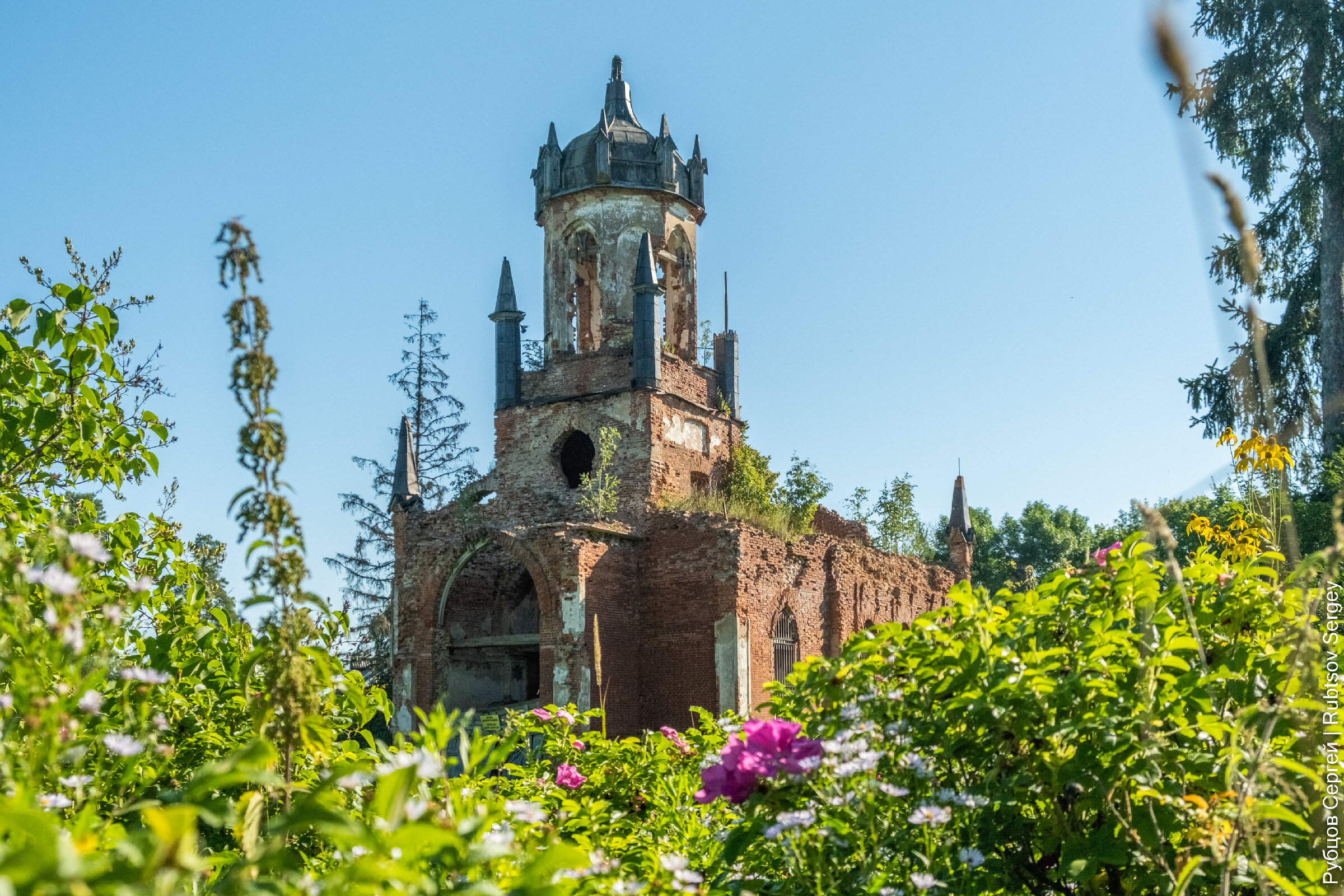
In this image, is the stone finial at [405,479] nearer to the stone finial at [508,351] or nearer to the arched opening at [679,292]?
the stone finial at [508,351]

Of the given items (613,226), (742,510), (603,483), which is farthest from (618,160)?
(742,510)

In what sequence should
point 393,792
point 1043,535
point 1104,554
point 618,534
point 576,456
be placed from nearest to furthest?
point 393,792, point 1104,554, point 618,534, point 576,456, point 1043,535

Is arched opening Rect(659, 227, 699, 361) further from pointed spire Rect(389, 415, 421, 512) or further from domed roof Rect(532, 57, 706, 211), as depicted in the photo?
pointed spire Rect(389, 415, 421, 512)

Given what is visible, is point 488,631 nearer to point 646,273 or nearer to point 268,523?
point 646,273

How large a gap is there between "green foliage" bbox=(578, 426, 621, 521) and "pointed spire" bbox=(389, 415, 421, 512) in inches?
156

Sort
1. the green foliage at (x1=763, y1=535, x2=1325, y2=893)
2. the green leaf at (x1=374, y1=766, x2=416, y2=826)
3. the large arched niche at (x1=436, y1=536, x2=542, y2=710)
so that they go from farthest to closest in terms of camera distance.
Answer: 1. the large arched niche at (x1=436, y1=536, x2=542, y2=710)
2. the green foliage at (x1=763, y1=535, x2=1325, y2=893)
3. the green leaf at (x1=374, y1=766, x2=416, y2=826)

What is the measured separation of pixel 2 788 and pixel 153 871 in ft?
2.66

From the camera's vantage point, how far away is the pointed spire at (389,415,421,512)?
79.0ft

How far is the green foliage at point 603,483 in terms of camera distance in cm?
2108

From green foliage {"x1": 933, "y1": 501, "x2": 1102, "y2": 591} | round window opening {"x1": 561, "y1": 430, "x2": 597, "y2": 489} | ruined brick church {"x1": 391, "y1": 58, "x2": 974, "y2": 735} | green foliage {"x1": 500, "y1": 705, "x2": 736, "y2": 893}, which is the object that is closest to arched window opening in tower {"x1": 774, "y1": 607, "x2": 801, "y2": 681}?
ruined brick church {"x1": 391, "y1": 58, "x2": 974, "y2": 735}

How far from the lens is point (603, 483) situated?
2184 cm

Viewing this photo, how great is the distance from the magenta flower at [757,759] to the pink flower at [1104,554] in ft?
5.19

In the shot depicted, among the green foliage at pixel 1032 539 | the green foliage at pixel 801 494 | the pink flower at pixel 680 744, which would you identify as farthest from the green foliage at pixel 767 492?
the green foliage at pixel 1032 539

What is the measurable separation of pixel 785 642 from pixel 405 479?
8946 mm
